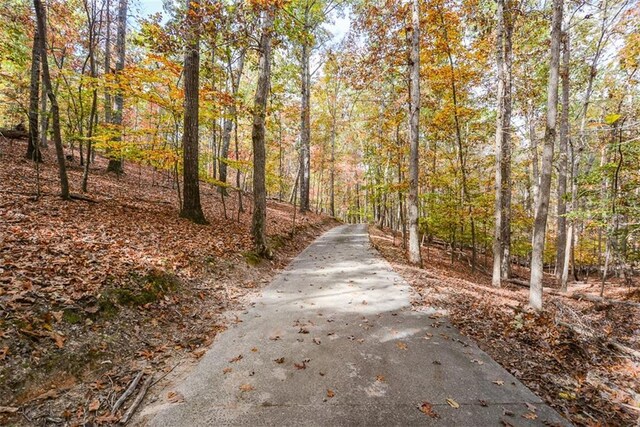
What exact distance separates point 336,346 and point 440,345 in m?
1.58

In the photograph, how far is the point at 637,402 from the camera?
3.63 metres

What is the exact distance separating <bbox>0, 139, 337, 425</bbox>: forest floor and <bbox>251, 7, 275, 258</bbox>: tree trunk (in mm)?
449

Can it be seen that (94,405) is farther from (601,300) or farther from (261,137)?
(601,300)

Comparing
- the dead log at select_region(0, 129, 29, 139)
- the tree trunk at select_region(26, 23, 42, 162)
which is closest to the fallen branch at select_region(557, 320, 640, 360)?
the tree trunk at select_region(26, 23, 42, 162)

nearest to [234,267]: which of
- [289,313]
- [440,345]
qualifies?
[289,313]

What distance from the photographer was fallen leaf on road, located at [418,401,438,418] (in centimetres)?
299

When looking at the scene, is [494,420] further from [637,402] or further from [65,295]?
[65,295]

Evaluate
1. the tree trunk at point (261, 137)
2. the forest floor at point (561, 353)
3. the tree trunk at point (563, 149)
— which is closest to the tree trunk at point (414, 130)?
the forest floor at point (561, 353)

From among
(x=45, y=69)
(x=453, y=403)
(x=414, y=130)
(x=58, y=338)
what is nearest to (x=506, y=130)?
(x=414, y=130)

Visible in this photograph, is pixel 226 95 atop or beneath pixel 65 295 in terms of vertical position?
atop

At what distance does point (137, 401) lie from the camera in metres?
3.04

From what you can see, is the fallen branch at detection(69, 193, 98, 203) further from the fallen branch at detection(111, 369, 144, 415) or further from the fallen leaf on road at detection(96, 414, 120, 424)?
the fallen leaf on road at detection(96, 414, 120, 424)

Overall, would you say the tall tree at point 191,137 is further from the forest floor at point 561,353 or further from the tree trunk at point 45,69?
the forest floor at point 561,353

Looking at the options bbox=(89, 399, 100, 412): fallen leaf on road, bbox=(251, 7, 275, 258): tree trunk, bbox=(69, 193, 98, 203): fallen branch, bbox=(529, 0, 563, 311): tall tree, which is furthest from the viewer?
bbox=(251, 7, 275, 258): tree trunk
